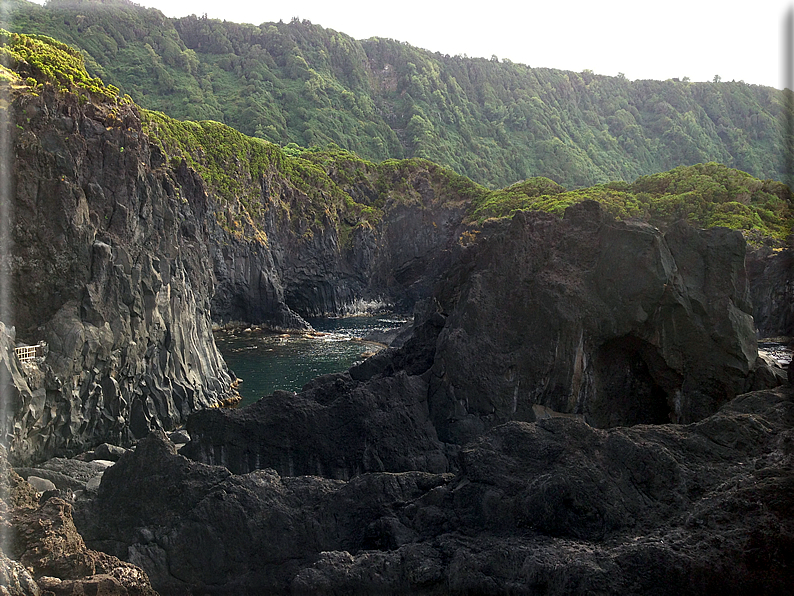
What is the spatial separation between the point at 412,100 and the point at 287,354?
12405 cm

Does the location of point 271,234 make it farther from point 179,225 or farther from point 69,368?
point 69,368

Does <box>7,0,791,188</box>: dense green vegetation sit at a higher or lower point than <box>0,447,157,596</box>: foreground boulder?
higher

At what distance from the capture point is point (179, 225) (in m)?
41.8

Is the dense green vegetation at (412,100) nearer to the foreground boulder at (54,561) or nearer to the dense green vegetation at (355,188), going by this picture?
the dense green vegetation at (355,188)

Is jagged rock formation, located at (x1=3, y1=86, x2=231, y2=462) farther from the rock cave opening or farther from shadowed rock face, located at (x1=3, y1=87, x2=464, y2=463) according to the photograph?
the rock cave opening

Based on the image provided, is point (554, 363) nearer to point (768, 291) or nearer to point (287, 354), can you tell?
point (287, 354)

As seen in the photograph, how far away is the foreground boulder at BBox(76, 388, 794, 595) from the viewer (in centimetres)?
846

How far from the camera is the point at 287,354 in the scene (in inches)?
2211

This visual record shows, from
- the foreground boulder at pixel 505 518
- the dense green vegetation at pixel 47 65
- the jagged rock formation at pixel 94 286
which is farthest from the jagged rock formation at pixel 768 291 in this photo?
the dense green vegetation at pixel 47 65

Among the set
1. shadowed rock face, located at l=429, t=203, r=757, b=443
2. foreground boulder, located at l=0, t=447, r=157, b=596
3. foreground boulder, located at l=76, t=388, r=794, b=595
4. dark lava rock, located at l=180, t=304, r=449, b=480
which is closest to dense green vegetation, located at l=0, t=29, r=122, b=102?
dark lava rock, located at l=180, t=304, r=449, b=480

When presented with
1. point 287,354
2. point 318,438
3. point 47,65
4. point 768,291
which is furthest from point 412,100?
point 318,438

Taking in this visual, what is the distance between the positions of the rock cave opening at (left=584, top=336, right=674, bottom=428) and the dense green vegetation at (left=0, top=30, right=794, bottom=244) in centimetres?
2958

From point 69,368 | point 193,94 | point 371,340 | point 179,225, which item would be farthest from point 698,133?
point 69,368

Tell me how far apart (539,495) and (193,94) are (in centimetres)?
12444
